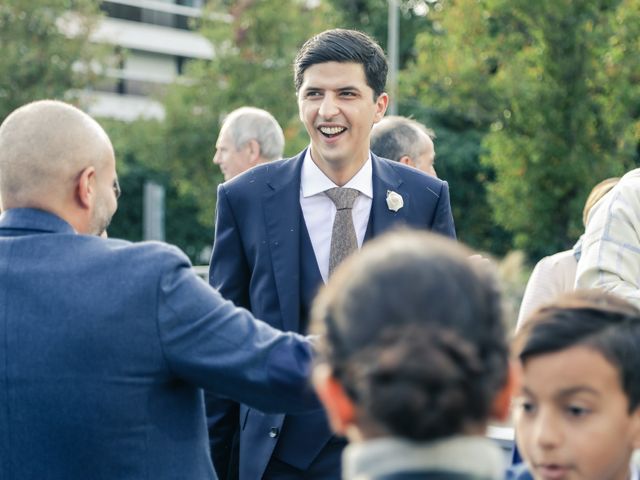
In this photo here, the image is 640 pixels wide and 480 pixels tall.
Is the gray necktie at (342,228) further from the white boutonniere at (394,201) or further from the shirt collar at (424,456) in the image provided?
the shirt collar at (424,456)

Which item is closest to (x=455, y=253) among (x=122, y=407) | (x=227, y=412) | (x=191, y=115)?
(x=122, y=407)

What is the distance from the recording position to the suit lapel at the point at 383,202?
4242 mm

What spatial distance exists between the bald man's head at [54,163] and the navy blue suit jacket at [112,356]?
150 millimetres

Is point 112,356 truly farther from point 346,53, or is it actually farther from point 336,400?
point 346,53

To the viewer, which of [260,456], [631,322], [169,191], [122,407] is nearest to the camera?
[631,322]

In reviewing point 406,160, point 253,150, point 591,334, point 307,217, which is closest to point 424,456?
point 591,334

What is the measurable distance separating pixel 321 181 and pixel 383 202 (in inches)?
9.7

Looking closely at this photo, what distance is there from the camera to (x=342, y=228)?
4.22 metres

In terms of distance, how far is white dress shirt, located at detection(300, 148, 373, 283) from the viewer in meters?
4.25

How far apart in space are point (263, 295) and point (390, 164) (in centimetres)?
74

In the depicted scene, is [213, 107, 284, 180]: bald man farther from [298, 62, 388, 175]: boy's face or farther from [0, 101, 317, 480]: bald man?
[0, 101, 317, 480]: bald man

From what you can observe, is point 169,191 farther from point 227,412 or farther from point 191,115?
point 227,412

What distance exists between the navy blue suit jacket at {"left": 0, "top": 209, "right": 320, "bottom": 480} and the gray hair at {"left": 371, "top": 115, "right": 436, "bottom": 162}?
332cm

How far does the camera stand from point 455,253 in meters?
1.77
